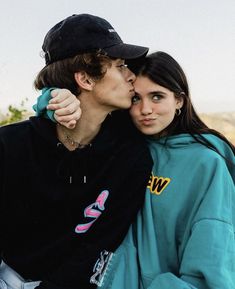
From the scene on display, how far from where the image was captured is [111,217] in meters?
2.34

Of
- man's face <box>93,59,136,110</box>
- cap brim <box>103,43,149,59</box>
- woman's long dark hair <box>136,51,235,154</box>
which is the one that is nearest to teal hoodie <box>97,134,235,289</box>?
woman's long dark hair <box>136,51,235,154</box>

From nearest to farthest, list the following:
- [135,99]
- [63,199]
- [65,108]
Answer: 1. [65,108]
2. [63,199]
3. [135,99]

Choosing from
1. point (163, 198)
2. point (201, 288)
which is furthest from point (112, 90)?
point (201, 288)

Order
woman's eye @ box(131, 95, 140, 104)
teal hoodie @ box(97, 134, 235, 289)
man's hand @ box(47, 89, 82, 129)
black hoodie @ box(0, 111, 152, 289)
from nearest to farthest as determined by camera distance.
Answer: teal hoodie @ box(97, 134, 235, 289) → man's hand @ box(47, 89, 82, 129) → black hoodie @ box(0, 111, 152, 289) → woman's eye @ box(131, 95, 140, 104)

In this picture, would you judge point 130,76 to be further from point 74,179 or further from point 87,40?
point 74,179

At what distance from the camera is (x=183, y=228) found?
218 centimetres

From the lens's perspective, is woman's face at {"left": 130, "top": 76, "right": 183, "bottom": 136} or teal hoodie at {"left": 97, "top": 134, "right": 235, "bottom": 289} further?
woman's face at {"left": 130, "top": 76, "right": 183, "bottom": 136}

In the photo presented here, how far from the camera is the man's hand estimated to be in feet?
7.05

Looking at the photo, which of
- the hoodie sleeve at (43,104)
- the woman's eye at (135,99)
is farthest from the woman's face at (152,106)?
the hoodie sleeve at (43,104)

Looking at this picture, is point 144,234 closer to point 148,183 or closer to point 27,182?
point 148,183

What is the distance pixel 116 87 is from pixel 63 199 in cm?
69

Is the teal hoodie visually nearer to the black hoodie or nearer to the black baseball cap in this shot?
the black hoodie

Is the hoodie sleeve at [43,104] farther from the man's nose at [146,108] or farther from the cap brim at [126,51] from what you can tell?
the man's nose at [146,108]

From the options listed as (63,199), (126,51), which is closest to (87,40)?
(126,51)
